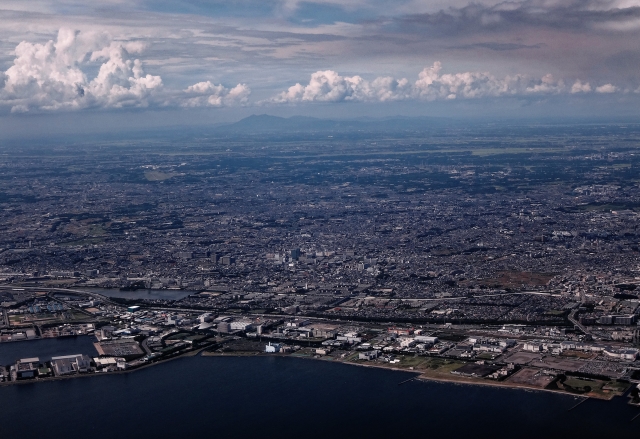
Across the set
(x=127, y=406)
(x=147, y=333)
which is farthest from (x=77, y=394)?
(x=147, y=333)

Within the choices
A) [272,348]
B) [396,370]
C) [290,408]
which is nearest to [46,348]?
[272,348]

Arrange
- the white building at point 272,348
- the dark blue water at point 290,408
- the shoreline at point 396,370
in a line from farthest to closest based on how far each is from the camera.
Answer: the white building at point 272,348 < the shoreline at point 396,370 < the dark blue water at point 290,408

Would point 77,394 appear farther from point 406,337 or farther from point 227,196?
point 227,196

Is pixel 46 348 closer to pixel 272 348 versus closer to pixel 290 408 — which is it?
pixel 272 348

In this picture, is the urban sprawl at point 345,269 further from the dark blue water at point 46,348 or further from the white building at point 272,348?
the dark blue water at point 46,348

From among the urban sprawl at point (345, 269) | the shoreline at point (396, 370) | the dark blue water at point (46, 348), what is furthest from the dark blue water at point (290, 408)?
the dark blue water at point (46, 348)

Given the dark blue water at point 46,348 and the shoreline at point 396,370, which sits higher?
the shoreline at point 396,370

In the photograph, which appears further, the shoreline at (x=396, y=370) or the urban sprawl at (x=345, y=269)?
the urban sprawl at (x=345, y=269)
